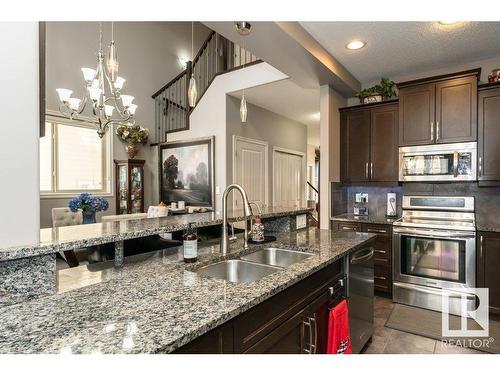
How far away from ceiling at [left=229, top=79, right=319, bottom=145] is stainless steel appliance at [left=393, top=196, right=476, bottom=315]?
2357 millimetres

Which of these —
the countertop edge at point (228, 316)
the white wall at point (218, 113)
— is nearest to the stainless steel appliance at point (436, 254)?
the countertop edge at point (228, 316)

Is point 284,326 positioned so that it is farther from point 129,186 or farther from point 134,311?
point 129,186

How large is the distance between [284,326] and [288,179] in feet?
17.3

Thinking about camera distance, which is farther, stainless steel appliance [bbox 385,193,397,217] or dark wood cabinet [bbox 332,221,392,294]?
stainless steel appliance [bbox 385,193,397,217]

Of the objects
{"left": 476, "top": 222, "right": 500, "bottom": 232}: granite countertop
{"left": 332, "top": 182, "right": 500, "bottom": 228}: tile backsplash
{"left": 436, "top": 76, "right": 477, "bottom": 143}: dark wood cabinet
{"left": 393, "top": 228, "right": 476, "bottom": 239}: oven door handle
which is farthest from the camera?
{"left": 332, "top": 182, "right": 500, "bottom": 228}: tile backsplash

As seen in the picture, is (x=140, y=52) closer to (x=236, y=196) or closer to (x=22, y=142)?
(x=236, y=196)

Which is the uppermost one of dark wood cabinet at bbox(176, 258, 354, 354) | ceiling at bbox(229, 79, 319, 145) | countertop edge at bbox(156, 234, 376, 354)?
ceiling at bbox(229, 79, 319, 145)

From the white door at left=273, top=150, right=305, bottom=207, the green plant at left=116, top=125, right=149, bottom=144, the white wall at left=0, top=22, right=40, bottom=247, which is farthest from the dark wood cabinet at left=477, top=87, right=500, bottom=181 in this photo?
the green plant at left=116, top=125, right=149, bottom=144

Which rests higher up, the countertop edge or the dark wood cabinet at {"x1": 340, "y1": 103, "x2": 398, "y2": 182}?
the dark wood cabinet at {"x1": 340, "y1": 103, "x2": 398, "y2": 182}

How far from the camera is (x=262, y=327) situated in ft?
3.72

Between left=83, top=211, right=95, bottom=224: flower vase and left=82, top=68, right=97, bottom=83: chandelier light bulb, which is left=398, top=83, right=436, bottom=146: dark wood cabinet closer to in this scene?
left=82, top=68, right=97, bottom=83: chandelier light bulb

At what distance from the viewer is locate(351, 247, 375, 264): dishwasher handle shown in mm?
2008

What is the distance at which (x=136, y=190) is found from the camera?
580 centimetres
